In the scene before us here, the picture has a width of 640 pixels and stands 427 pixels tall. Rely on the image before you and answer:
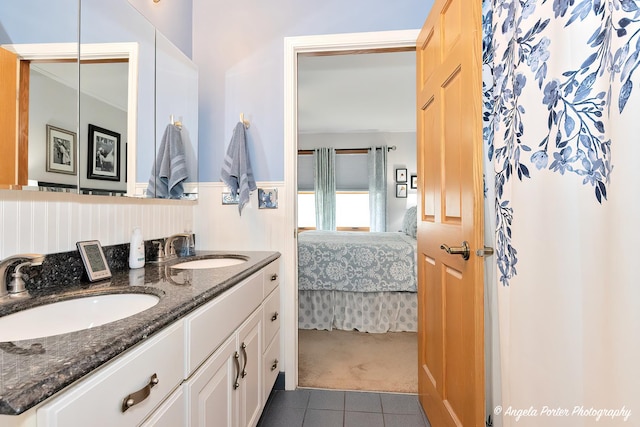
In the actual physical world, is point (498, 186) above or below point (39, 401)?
above

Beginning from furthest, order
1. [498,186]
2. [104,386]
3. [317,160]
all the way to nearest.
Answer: [317,160] → [498,186] → [104,386]

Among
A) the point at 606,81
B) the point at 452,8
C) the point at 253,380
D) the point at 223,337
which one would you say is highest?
the point at 452,8

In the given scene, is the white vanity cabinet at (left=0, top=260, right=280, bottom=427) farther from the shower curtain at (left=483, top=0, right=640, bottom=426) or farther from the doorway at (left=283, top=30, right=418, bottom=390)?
the shower curtain at (left=483, top=0, right=640, bottom=426)

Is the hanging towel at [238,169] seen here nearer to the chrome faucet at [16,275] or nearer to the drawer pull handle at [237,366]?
the drawer pull handle at [237,366]

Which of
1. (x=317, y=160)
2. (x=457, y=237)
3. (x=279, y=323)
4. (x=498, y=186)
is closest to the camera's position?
(x=498, y=186)

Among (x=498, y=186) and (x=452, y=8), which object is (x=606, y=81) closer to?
(x=498, y=186)

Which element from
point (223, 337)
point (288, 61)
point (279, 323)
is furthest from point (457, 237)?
point (288, 61)

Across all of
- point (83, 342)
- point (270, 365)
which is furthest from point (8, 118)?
point (270, 365)

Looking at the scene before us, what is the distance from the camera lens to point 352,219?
605 centimetres

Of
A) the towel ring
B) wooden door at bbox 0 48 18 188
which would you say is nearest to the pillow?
the towel ring

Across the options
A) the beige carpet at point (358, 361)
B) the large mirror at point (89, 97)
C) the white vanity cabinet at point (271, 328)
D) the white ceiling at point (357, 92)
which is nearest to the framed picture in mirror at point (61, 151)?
the large mirror at point (89, 97)

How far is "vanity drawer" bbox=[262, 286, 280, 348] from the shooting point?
1615 millimetres

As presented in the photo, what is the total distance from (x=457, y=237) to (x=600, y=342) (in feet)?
2.05

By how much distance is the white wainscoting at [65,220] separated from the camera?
0.94 metres
